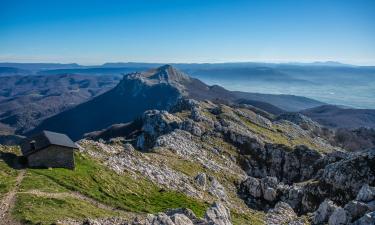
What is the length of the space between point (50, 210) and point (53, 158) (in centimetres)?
1432

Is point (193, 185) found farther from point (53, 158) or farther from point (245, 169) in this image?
point (245, 169)

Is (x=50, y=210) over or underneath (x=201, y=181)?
over

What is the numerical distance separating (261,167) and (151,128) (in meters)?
42.5

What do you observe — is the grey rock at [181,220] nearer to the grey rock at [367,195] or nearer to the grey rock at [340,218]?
the grey rock at [340,218]

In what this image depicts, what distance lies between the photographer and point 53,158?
170 feet

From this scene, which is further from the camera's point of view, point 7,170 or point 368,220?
point 7,170

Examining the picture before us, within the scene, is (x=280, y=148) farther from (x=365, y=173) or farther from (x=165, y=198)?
(x=165, y=198)

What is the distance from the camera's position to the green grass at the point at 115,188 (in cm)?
4733

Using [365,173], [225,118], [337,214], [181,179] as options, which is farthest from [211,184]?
[225,118]

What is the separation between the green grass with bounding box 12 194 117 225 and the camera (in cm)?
3594

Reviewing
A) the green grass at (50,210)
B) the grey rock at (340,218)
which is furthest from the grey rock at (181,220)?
the grey rock at (340,218)

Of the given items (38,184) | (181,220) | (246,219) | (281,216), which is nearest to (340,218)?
(246,219)

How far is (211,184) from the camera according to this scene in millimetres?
74125

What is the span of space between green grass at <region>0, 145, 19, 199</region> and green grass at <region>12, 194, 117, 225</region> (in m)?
2.56
